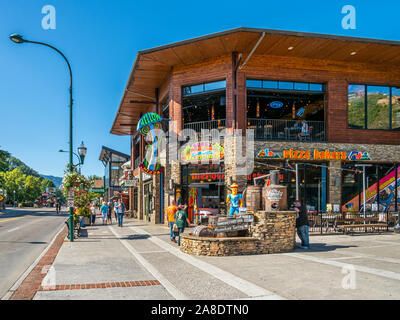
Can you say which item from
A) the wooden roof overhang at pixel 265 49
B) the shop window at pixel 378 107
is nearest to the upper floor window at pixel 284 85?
the wooden roof overhang at pixel 265 49

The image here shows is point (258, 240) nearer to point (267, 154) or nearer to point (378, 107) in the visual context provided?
point (267, 154)

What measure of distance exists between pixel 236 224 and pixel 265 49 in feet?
37.2

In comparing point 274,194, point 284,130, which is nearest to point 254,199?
point 274,194

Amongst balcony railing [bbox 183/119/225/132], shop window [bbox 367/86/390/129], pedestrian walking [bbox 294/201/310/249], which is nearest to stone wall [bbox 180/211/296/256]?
pedestrian walking [bbox 294/201/310/249]

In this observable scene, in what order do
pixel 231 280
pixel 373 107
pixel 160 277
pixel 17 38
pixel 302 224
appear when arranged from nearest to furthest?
pixel 231 280
pixel 160 277
pixel 302 224
pixel 17 38
pixel 373 107

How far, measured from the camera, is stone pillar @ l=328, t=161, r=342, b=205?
19344 mm

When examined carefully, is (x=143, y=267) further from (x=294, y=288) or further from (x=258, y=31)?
(x=258, y=31)

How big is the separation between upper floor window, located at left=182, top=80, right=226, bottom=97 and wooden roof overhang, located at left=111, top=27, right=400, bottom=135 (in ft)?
4.68

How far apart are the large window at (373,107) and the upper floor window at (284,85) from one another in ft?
7.04

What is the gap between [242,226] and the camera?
10867mm

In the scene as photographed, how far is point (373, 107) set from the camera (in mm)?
20766

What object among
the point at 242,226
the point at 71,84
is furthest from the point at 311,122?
the point at 71,84

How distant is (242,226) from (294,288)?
4.63 meters

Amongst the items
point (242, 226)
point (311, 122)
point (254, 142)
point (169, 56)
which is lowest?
point (242, 226)
